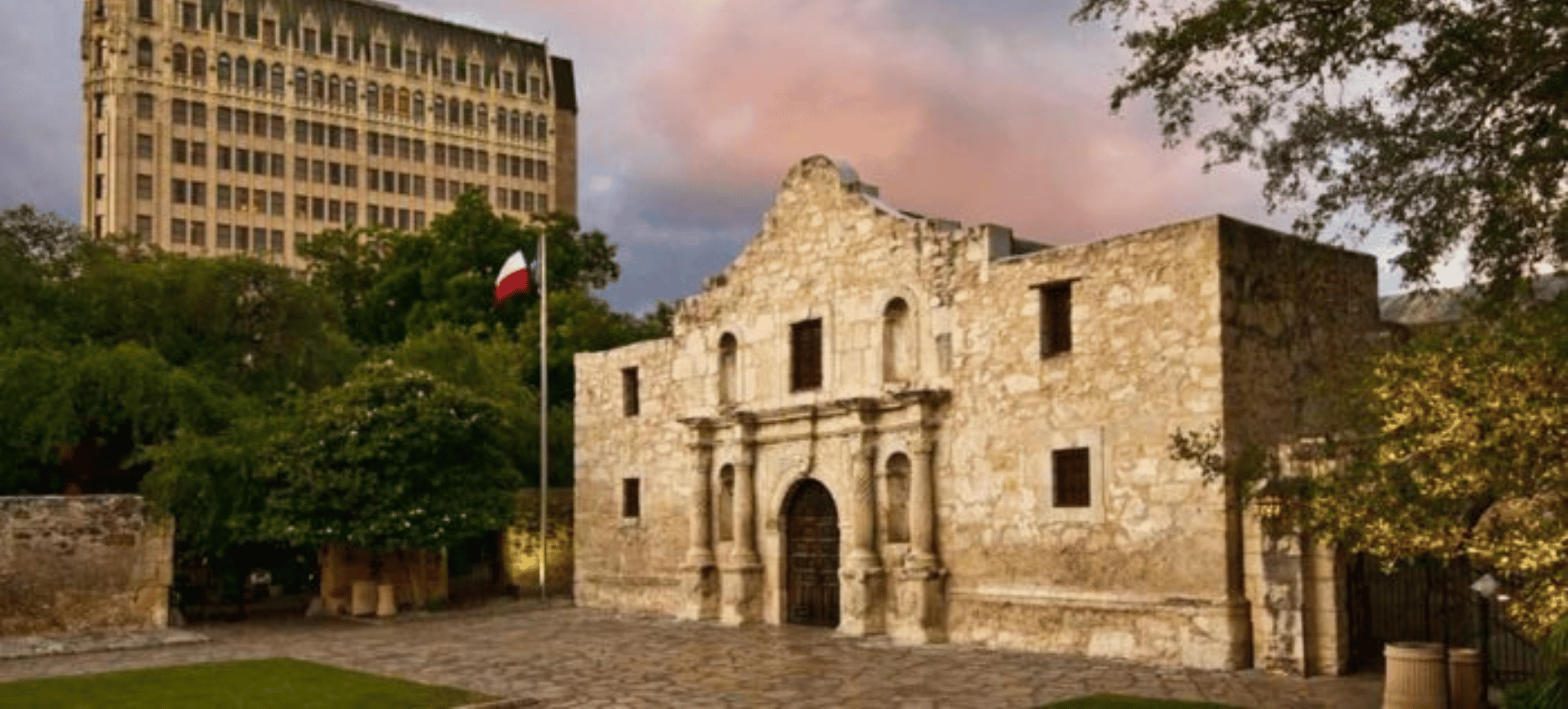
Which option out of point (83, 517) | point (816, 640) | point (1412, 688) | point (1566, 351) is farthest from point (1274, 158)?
point (83, 517)

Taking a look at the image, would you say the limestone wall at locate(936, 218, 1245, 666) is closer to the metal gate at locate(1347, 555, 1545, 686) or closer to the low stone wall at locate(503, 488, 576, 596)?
the metal gate at locate(1347, 555, 1545, 686)

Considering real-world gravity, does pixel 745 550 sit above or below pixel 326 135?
below

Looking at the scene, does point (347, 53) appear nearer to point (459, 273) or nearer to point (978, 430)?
point (459, 273)

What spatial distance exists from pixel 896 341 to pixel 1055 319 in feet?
10.0

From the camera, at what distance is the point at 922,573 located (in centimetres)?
2228

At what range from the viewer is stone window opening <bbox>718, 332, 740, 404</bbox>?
2666cm

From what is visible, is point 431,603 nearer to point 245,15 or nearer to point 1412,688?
point 1412,688

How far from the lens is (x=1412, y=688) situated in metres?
14.6

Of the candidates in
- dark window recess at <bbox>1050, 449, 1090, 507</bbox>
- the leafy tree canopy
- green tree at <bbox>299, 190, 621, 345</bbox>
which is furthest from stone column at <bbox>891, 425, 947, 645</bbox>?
green tree at <bbox>299, 190, 621, 345</bbox>

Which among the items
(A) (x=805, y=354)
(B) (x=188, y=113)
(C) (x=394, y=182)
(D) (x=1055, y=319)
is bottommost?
(A) (x=805, y=354)

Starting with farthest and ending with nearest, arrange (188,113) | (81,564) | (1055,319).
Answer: (188,113) → (81,564) → (1055,319)

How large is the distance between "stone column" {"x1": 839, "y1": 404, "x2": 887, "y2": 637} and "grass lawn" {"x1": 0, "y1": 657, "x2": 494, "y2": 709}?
7453 mm

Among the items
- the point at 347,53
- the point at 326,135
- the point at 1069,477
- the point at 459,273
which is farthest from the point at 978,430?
the point at 347,53

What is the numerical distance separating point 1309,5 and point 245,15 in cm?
8771
